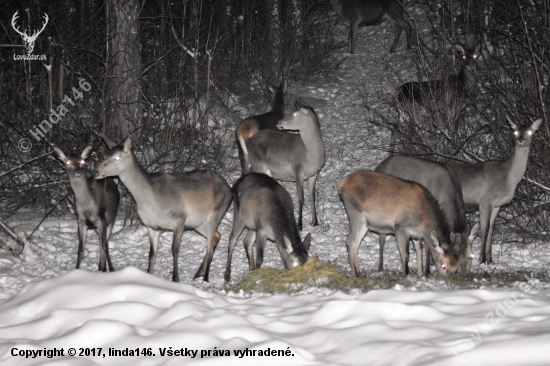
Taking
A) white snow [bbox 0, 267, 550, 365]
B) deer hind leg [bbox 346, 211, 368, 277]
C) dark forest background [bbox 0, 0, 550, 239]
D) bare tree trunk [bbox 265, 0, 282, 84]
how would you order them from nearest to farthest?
white snow [bbox 0, 267, 550, 365] → deer hind leg [bbox 346, 211, 368, 277] → dark forest background [bbox 0, 0, 550, 239] → bare tree trunk [bbox 265, 0, 282, 84]

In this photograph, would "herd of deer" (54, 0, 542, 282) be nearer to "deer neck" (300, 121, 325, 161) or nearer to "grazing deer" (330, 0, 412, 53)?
→ "deer neck" (300, 121, 325, 161)

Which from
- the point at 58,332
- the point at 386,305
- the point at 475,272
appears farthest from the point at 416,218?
the point at 58,332

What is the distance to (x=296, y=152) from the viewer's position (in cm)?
1314

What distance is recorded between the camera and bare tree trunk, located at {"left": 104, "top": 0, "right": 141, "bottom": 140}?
13133mm

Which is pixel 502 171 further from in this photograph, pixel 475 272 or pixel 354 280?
pixel 354 280

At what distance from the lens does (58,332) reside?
6.69 m

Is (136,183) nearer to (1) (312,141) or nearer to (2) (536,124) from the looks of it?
(1) (312,141)

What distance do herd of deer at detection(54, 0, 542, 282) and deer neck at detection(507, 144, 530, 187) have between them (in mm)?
14

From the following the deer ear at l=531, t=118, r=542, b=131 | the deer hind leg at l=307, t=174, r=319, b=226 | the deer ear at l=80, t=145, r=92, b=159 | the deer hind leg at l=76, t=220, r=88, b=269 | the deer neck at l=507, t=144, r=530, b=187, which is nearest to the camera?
the deer hind leg at l=76, t=220, r=88, b=269

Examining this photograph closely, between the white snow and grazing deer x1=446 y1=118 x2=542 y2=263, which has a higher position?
grazing deer x1=446 y1=118 x2=542 y2=263

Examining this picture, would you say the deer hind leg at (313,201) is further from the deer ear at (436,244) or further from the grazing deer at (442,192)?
the deer ear at (436,244)

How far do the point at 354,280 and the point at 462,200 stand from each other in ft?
8.76

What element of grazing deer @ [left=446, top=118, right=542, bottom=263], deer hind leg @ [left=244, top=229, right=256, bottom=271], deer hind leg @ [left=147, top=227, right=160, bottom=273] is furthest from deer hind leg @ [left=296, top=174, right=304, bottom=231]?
deer hind leg @ [left=147, top=227, right=160, bottom=273]

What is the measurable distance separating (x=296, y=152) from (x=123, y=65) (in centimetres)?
342
